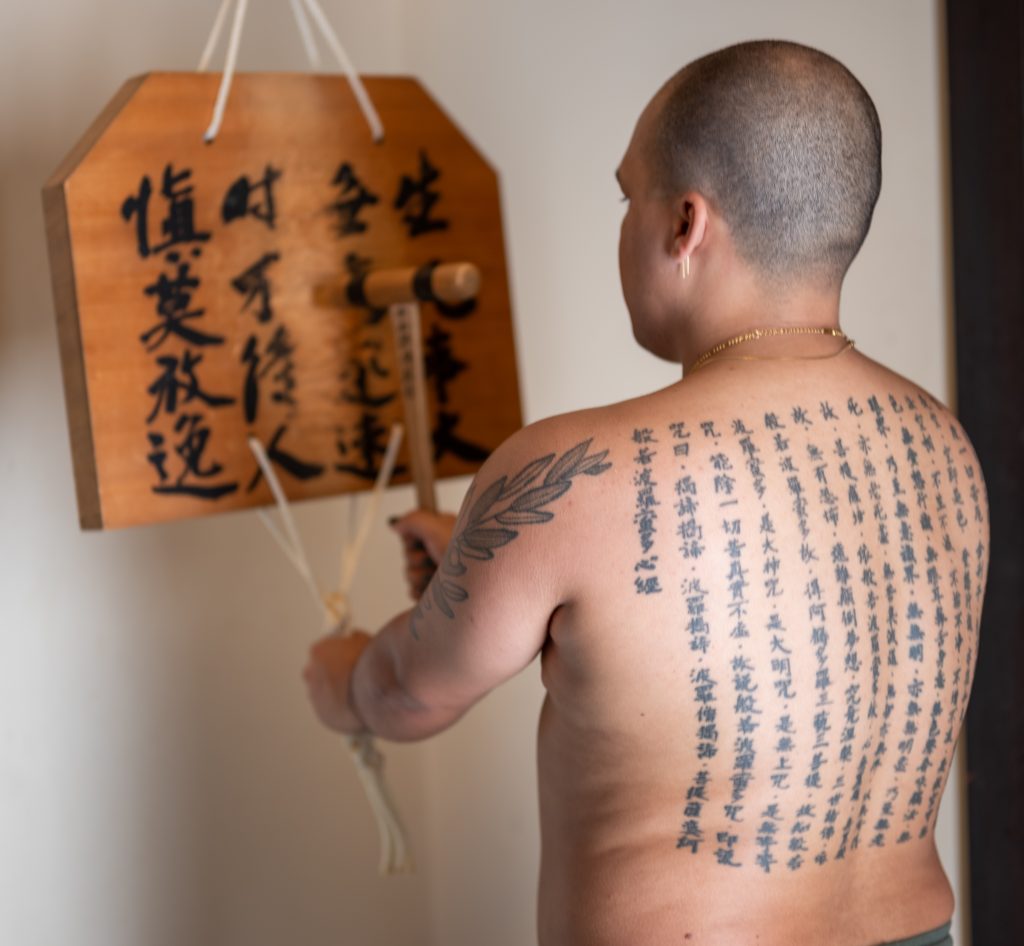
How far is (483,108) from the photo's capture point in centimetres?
195

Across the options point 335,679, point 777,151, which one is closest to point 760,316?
point 777,151

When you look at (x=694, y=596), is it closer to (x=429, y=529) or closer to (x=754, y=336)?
(x=754, y=336)

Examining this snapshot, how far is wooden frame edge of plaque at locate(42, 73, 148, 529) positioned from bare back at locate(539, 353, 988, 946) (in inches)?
19.6

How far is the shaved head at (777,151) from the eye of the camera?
932 mm

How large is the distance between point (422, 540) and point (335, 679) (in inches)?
7.0

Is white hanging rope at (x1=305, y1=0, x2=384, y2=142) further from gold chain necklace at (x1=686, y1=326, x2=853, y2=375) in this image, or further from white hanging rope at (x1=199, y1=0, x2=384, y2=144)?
gold chain necklace at (x1=686, y1=326, x2=853, y2=375)

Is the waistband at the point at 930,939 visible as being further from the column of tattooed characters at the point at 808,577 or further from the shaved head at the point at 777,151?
the shaved head at the point at 777,151

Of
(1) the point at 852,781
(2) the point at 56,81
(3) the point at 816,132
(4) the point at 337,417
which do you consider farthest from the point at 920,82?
(2) the point at 56,81

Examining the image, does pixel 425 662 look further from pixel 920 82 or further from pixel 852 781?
pixel 920 82

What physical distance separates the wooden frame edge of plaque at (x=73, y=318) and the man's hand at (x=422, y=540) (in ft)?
A: 1.01

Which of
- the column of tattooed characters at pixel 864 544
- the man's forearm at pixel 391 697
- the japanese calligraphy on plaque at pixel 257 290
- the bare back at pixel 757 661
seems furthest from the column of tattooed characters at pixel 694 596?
the japanese calligraphy on plaque at pixel 257 290

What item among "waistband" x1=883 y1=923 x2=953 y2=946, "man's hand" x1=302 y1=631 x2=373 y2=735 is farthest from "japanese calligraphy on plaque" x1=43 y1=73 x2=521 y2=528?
"waistband" x1=883 y1=923 x2=953 y2=946

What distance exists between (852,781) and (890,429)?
10.5 inches

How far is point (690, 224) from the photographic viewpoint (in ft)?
3.11
